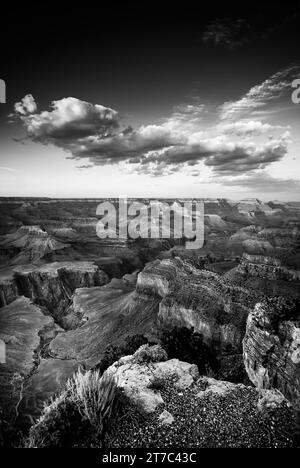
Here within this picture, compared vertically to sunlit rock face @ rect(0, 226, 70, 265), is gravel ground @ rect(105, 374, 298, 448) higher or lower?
higher

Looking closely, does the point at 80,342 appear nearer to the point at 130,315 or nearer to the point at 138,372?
the point at 130,315

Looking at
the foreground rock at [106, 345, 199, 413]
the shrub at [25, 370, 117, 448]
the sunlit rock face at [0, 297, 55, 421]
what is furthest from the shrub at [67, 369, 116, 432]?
the sunlit rock face at [0, 297, 55, 421]

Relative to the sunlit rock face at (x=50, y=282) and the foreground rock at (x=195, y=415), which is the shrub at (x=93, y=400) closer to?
the foreground rock at (x=195, y=415)

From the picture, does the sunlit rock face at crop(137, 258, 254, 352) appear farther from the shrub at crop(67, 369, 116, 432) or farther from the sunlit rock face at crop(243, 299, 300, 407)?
the shrub at crop(67, 369, 116, 432)

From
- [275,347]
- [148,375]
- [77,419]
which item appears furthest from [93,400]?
[275,347]

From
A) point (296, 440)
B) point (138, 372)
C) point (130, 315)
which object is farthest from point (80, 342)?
point (296, 440)

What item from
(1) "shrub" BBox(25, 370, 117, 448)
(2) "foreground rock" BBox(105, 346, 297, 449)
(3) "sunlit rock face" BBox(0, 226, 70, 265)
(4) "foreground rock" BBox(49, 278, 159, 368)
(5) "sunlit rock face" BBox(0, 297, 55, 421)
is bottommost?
(5) "sunlit rock face" BBox(0, 297, 55, 421)
